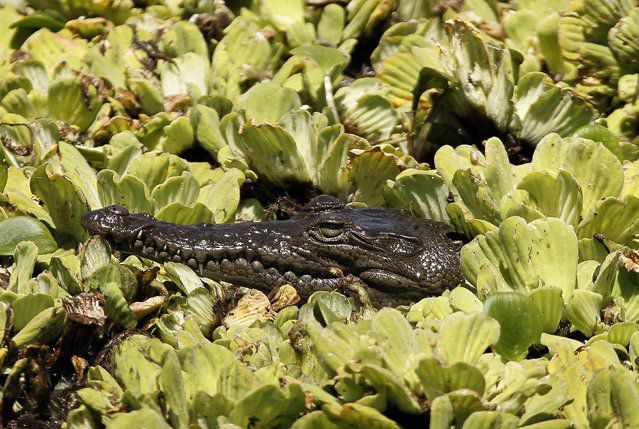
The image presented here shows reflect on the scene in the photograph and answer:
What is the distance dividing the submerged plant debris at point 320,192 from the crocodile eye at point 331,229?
0.81 feet

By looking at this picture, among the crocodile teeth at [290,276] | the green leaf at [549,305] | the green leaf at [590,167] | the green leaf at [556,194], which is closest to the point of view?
the green leaf at [549,305]

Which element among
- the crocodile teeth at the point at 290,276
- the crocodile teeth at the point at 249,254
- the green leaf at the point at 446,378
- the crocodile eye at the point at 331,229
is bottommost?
the crocodile teeth at the point at 290,276

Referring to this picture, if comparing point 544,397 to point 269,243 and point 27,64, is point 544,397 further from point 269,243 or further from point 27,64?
point 27,64

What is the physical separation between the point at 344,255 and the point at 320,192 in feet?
1.33

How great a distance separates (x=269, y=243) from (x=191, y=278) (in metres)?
0.43

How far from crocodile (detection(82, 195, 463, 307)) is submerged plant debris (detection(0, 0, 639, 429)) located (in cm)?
11

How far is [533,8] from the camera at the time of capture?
203 inches

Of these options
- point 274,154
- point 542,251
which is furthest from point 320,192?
point 542,251

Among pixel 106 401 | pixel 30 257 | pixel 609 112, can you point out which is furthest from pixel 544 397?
pixel 609 112

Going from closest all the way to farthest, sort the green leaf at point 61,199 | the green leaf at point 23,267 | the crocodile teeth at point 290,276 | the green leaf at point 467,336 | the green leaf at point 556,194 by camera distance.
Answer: the green leaf at point 467,336
the green leaf at point 23,267
the green leaf at point 556,194
the green leaf at point 61,199
the crocodile teeth at point 290,276

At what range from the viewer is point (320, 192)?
14.6ft

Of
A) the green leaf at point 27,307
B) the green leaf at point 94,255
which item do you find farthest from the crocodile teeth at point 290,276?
the green leaf at point 27,307

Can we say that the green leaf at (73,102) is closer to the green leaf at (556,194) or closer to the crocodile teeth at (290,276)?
the crocodile teeth at (290,276)

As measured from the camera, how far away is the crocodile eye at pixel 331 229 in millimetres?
4121
